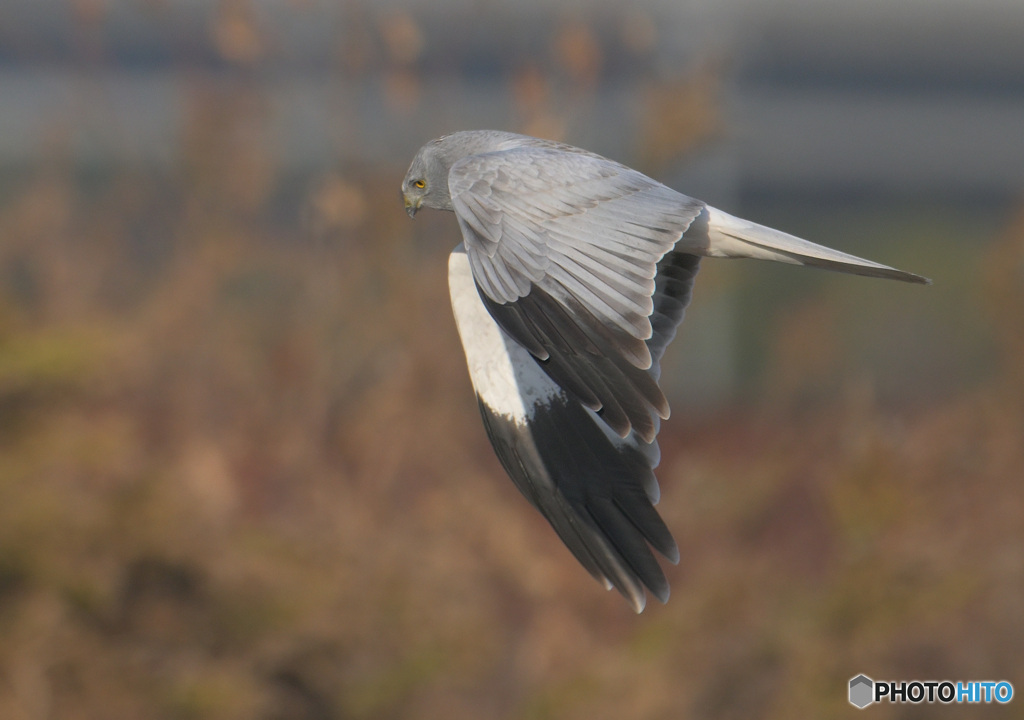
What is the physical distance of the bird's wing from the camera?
2.05 meters

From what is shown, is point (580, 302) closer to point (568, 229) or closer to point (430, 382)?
point (568, 229)

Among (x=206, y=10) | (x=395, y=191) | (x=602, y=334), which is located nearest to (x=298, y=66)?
(x=206, y=10)

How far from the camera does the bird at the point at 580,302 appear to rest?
2076mm

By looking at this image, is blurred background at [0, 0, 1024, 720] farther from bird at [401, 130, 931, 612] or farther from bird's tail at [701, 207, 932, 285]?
bird's tail at [701, 207, 932, 285]

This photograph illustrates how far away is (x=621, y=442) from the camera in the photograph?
2812 millimetres

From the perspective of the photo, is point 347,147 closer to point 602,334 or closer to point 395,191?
point 395,191

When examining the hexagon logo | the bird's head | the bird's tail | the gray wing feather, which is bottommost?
the hexagon logo

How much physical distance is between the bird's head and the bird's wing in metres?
0.36

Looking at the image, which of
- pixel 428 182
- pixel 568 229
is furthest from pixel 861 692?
pixel 568 229

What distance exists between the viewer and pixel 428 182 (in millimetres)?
2793

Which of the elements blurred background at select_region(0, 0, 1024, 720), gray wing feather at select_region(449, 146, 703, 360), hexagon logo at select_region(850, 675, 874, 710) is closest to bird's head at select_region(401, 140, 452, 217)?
→ gray wing feather at select_region(449, 146, 703, 360)

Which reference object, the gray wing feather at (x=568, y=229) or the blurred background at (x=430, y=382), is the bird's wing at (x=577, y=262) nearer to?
the gray wing feather at (x=568, y=229)

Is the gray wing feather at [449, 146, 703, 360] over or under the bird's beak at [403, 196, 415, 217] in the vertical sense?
over

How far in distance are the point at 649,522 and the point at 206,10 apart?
16.6 feet
